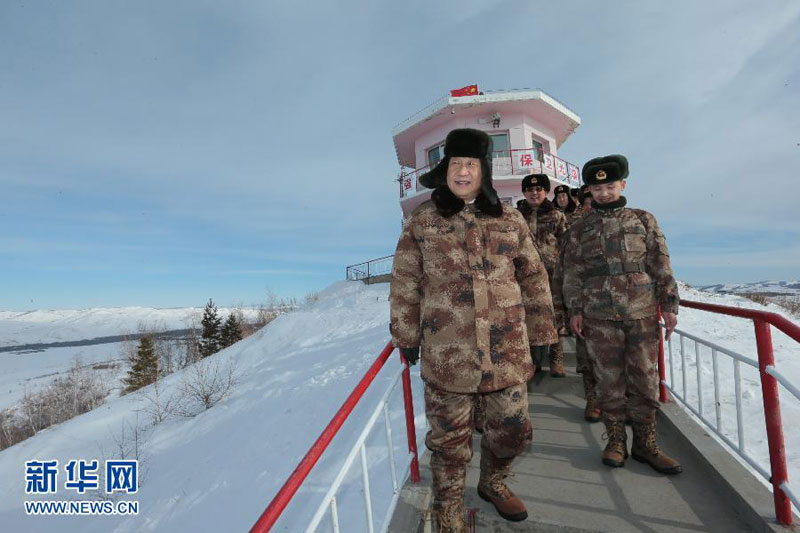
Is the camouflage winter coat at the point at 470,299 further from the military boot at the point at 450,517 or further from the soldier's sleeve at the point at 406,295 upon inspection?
the military boot at the point at 450,517

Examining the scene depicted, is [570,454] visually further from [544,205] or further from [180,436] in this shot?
[180,436]

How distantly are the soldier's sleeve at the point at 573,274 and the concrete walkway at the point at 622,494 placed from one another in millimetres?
1160

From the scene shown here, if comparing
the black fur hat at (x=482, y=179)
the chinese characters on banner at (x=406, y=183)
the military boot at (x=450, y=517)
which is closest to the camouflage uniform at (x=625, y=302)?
the black fur hat at (x=482, y=179)

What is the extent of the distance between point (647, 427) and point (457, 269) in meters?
1.99

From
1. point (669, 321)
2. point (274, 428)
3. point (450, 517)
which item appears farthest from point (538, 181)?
point (274, 428)

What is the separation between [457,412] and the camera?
1885 mm

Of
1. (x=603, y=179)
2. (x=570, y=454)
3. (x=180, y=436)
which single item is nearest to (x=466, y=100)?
(x=603, y=179)

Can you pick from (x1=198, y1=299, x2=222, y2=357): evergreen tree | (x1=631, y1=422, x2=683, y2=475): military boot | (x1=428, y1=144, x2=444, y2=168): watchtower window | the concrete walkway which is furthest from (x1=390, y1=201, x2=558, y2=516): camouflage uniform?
(x1=198, y1=299, x2=222, y2=357): evergreen tree

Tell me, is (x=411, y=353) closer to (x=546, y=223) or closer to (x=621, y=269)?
(x=621, y=269)

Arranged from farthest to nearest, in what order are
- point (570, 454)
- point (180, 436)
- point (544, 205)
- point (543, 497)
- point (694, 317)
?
1. point (180, 436)
2. point (694, 317)
3. point (544, 205)
4. point (570, 454)
5. point (543, 497)

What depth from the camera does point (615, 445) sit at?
8.73ft

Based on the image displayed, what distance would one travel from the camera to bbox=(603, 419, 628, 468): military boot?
261cm

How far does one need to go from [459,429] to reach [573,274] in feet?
5.45

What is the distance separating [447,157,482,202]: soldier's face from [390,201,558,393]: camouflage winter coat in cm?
10
